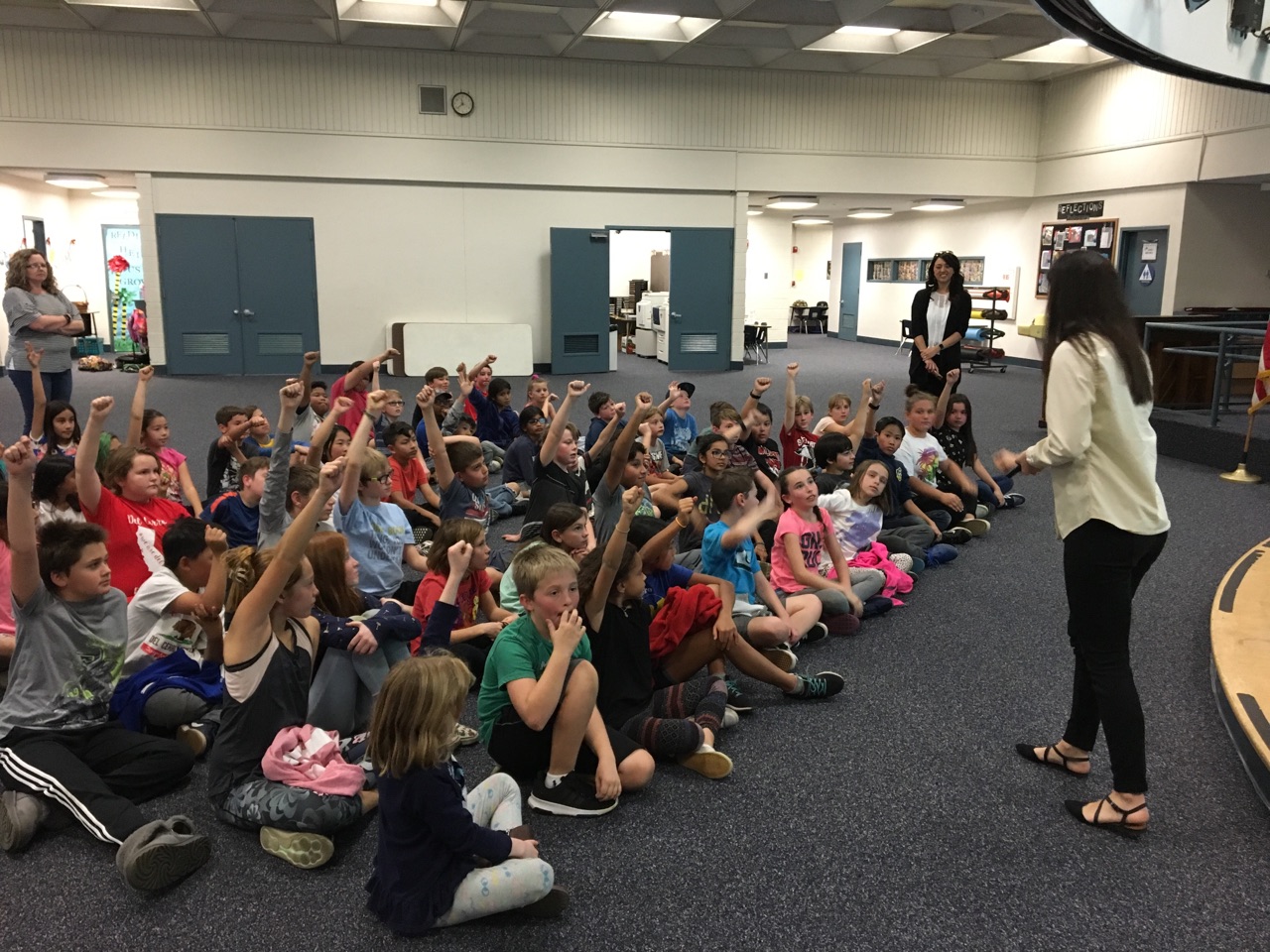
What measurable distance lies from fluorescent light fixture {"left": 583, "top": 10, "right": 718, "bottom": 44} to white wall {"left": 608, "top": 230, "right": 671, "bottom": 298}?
7517 millimetres

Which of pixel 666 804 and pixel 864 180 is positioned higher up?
pixel 864 180

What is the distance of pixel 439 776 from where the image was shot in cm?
213

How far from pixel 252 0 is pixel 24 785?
11404 mm

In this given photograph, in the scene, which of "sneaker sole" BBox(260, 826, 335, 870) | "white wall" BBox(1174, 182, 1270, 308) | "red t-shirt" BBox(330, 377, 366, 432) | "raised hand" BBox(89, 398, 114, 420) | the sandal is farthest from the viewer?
"white wall" BBox(1174, 182, 1270, 308)

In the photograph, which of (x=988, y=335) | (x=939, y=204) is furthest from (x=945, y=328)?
(x=939, y=204)

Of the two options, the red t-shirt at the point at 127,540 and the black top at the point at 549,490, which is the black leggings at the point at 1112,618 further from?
the red t-shirt at the point at 127,540

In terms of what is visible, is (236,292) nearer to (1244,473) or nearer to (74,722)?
(74,722)

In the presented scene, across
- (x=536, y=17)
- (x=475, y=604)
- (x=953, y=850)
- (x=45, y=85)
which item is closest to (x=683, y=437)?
(x=475, y=604)

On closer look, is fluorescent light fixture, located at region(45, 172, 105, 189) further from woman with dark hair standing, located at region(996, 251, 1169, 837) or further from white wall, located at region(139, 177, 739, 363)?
woman with dark hair standing, located at region(996, 251, 1169, 837)

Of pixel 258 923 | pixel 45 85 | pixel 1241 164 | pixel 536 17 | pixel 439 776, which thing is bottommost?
pixel 258 923

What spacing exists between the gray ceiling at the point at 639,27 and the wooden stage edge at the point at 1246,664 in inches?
345

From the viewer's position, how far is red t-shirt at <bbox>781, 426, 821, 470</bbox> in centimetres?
655

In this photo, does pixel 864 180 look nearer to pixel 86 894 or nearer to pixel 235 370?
Answer: pixel 235 370

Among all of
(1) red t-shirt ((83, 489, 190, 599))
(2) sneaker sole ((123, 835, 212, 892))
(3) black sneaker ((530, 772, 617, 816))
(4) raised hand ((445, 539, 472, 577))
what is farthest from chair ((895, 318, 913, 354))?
(2) sneaker sole ((123, 835, 212, 892))
